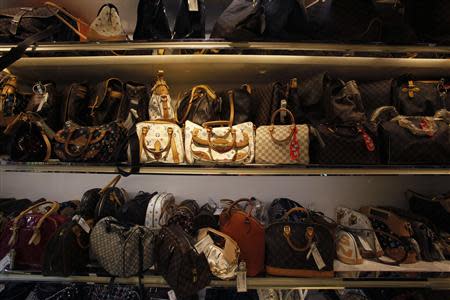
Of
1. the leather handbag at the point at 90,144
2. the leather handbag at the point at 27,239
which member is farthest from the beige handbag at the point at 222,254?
the leather handbag at the point at 27,239

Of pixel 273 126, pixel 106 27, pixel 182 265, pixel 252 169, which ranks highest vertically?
pixel 106 27

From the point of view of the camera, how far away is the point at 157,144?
1.22 metres

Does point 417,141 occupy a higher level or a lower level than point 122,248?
higher

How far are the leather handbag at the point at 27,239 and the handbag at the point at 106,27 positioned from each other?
98 cm

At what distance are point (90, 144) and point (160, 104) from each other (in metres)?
0.41

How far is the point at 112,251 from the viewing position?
1.18 m

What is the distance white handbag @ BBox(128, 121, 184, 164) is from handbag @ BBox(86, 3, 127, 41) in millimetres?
516

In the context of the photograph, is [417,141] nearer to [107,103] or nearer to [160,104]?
[160,104]

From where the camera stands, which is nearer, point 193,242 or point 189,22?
point 193,242

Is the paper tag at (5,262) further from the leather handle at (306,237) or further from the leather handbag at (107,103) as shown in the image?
the leather handle at (306,237)

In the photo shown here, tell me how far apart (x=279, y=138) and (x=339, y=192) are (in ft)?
2.70

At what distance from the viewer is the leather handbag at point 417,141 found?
3.96ft

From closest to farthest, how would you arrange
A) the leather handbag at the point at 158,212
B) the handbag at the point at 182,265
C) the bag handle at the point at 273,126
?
1. the handbag at the point at 182,265
2. the bag handle at the point at 273,126
3. the leather handbag at the point at 158,212

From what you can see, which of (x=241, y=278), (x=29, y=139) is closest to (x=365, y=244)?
(x=241, y=278)
